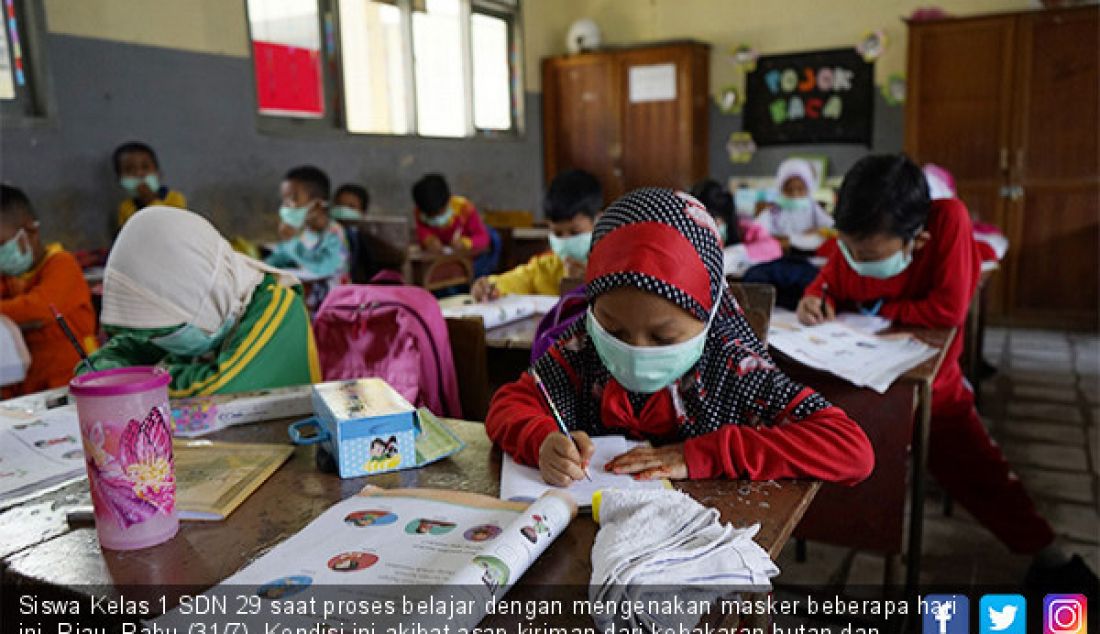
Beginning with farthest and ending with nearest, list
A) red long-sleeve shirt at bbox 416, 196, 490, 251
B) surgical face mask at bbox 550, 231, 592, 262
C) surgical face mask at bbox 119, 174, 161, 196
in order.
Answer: red long-sleeve shirt at bbox 416, 196, 490, 251 → surgical face mask at bbox 119, 174, 161, 196 → surgical face mask at bbox 550, 231, 592, 262

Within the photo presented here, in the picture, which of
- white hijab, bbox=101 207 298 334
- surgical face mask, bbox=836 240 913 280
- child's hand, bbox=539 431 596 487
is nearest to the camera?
child's hand, bbox=539 431 596 487

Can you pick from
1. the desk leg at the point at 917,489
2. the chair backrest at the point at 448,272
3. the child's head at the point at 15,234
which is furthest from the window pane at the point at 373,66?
the desk leg at the point at 917,489

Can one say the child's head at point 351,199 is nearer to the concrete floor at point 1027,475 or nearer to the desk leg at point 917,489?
the concrete floor at point 1027,475

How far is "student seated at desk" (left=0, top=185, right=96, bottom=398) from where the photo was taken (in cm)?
282

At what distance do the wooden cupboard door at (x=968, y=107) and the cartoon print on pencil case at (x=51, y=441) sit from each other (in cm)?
593

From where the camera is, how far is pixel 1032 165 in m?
5.77

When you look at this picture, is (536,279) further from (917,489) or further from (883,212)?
(917,489)

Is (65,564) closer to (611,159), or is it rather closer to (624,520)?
(624,520)

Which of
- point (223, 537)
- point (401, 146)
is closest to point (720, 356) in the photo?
point (223, 537)

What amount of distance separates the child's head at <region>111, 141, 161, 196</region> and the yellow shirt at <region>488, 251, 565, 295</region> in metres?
2.50

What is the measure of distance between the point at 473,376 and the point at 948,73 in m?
5.29

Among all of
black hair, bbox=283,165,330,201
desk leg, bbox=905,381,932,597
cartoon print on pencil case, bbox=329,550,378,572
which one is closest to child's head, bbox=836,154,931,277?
desk leg, bbox=905,381,932,597

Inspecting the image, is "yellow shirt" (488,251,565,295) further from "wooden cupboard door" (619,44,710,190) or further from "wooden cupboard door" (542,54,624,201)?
"wooden cupboard door" (542,54,624,201)

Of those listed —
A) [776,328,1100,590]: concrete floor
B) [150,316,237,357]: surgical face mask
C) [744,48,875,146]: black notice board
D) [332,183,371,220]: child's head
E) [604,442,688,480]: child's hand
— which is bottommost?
[776,328,1100,590]: concrete floor
